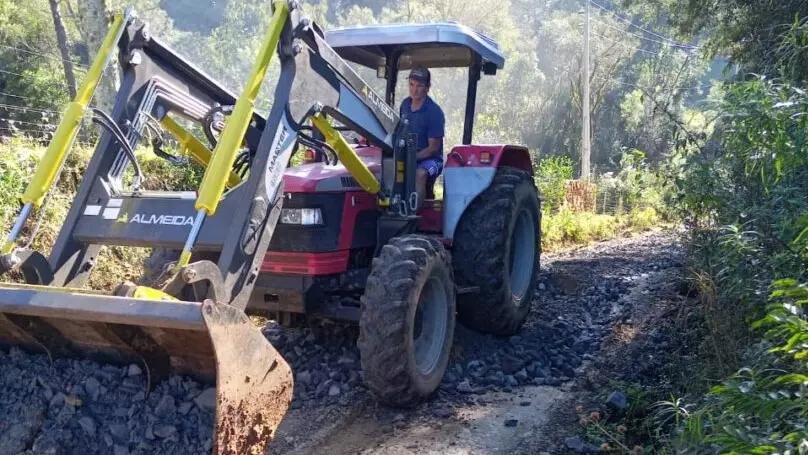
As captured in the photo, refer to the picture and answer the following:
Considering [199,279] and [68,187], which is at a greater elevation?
[68,187]

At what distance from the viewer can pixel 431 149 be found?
19.2 ft

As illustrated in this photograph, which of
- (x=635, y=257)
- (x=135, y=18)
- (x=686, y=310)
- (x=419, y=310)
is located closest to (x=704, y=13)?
(x=635, y=257)

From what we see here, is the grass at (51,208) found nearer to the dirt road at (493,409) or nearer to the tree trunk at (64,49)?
the dirt road at (493,409)

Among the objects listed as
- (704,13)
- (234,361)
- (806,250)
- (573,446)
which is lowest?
(573,446)

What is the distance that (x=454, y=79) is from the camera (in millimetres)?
32469

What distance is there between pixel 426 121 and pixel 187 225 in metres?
2.62

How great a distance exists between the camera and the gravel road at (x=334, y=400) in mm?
3402

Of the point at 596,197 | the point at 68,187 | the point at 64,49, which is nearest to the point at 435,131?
the point at 68,187

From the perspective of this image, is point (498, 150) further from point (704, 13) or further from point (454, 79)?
point (454, 79)

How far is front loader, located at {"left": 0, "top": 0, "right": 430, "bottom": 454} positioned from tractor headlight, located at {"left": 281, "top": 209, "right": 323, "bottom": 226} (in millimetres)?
386

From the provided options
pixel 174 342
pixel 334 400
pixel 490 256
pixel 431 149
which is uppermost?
pixel 431 149

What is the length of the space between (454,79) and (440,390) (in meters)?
28.7

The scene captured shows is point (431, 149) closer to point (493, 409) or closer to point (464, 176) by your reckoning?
point (464, 176)

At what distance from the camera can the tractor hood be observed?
4.73m
